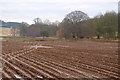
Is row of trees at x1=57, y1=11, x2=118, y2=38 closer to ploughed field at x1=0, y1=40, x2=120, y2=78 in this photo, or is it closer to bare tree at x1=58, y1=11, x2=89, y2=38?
bare tree at x1=58, y1=11, x2=89, y2=38

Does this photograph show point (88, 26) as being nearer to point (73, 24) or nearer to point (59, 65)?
point (73, 24)

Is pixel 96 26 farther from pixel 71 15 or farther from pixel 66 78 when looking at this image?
pixel 66 78

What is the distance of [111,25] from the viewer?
185 ft

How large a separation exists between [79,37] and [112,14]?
1704 cm

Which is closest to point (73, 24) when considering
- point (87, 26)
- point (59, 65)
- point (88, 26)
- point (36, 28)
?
point (87, 26)

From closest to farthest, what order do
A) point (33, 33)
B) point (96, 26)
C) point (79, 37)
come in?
point (96, 26) < point (79, 37) < point (33, 33)

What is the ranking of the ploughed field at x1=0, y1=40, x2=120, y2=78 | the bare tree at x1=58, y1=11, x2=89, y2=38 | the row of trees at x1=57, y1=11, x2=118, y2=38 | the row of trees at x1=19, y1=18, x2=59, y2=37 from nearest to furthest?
the ploughed field at x1=0, y1=40, x2=120, y2=78, the row of trees at x1=57, y1=11, x2=118, y2=38, the bare tree at x1=58, y1=11, x2=89, y2=38, the row of trees at x1=19, y1=18, x2=59, y2=37

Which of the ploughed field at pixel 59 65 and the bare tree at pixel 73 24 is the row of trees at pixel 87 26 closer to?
the bare tree at pixel 73 24

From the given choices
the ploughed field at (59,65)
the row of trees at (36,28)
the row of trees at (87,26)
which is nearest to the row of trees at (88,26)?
the row of trees at (87,26)

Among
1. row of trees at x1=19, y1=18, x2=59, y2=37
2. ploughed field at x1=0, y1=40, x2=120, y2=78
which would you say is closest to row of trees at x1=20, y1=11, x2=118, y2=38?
row of trees at x1=19, y1=18, x2=59, y2=37

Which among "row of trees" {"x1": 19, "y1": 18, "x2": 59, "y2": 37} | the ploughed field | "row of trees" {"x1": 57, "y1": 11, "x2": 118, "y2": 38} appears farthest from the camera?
"row of trees" {"x1": 19, "y1": 18, "x2": 59, "y2": 37}

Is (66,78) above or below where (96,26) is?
below

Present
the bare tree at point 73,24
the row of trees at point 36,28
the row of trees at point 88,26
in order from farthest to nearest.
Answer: the row of trees at point 36,28, the bare tree at point 73,24, the row of trees at point 88,26

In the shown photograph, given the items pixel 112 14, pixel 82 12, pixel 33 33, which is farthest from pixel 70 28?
pixel 33 33
